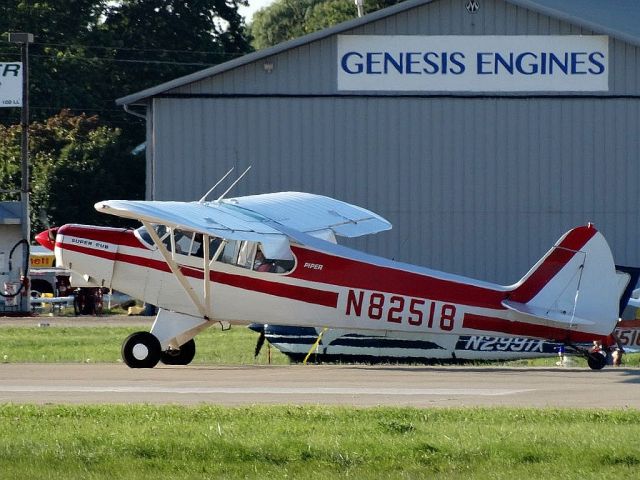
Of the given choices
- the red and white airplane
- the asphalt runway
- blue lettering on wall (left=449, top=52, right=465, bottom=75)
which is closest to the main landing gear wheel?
the red and white airplane

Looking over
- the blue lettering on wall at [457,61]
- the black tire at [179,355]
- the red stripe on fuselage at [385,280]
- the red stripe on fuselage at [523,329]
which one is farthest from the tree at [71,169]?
the red stripe on fuselage at [523,329]

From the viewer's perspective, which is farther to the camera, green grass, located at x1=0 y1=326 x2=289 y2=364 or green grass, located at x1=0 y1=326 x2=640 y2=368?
green grass, located at x1=0 y1=326 x2=289 y2=364

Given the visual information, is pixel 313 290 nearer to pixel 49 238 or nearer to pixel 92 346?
pixel 49 238

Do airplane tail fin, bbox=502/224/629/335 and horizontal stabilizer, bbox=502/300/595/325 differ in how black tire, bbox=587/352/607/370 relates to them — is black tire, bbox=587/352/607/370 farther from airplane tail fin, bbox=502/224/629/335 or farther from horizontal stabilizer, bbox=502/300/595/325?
horizontal stabilizer, bbox=502/300/595/325

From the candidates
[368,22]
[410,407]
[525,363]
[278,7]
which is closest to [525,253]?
[368,22]

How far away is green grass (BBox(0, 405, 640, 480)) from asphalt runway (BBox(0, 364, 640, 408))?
1.39m

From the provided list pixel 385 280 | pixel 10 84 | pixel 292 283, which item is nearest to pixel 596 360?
pixel 385 280

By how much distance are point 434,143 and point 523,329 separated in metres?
13.2

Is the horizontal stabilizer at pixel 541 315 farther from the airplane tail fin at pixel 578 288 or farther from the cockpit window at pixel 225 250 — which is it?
the cockpit window at pixel 225 250

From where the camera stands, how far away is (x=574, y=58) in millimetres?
29047

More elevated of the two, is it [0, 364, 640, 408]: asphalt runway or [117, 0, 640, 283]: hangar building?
[117, 0, 640, 283]: hangar building

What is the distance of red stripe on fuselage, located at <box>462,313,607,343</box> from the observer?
53.4 ft

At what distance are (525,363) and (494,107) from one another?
11028 millimetres

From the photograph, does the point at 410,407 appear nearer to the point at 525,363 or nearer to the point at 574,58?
the point at 525,363
